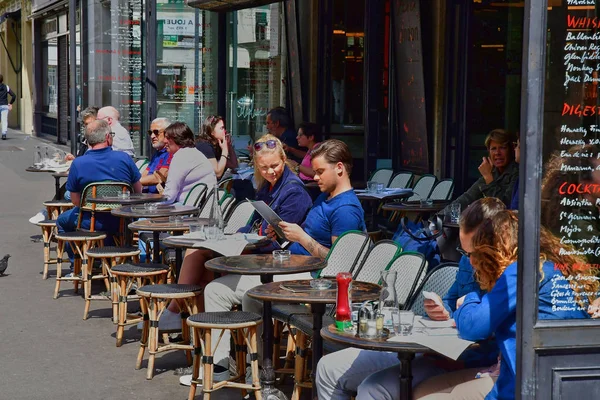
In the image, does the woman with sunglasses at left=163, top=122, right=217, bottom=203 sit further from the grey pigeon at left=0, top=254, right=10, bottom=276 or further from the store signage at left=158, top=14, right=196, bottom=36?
the store signage at left=158, top=14, right=196, bottom=36

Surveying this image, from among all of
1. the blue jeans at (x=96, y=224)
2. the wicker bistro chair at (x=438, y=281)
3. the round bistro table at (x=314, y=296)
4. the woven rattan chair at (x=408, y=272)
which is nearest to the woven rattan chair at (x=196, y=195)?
the blue jeans at (x=96, y=224)

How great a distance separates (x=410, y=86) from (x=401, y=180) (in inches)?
62.0

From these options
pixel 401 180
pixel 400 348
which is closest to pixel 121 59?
pixel 401 180

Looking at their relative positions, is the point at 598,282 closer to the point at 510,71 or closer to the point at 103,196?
the point at 103,196

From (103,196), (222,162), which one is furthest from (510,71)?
(103,196)

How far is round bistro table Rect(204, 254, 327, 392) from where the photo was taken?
17.9 ft

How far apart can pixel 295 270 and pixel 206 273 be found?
158cm

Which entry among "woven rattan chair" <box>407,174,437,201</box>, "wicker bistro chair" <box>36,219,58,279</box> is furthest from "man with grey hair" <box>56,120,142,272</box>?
"woven rattan chair" <box>407,174,437,201</box>

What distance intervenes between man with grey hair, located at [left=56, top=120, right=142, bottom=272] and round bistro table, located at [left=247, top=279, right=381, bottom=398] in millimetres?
4111

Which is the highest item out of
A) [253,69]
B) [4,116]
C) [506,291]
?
[253,69]

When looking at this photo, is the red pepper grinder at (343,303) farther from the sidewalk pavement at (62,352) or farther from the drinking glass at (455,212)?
the drinking glass at (455,212)

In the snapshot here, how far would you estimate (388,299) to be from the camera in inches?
171

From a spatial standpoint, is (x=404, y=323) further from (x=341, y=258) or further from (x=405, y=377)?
(x=341, y=258)

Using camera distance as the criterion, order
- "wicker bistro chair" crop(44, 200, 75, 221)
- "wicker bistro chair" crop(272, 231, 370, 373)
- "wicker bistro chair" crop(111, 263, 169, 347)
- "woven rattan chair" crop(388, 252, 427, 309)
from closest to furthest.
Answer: "woven rattan chair" crop(388, 252, 427, 309) < "wicker bistro chair" crop(272, 231, 370, 373) < "wicker bistro chair" crop(111, 263, 169, 347) < "wicker bistro chair" crop(44, 200, 75, 221)
